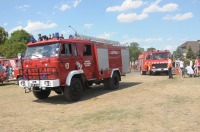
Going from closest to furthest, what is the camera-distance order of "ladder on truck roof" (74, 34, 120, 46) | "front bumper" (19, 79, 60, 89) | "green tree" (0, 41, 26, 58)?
"front bumper" (19, 79, 60, 89) → "ladder on truck roof" (74, 34, 120, 46) → "green tree" (0, 41, 26, 58)

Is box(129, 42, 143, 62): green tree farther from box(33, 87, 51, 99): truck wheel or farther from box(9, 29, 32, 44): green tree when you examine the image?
box(33, 87, 51, 99): truck wheel

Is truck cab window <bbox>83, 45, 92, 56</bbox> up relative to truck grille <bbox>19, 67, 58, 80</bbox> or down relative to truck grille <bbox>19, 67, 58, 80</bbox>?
up

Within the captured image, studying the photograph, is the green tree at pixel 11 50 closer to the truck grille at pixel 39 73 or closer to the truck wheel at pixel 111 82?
→ the truck wheel at pixel 111 82

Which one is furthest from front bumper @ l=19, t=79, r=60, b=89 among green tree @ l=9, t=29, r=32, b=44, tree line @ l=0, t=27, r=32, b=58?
green tree @ l=9, t=29, r=32, b=44

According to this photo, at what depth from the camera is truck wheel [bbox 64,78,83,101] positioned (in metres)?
12.2

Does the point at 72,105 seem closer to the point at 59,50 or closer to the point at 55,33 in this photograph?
the point at 59,50

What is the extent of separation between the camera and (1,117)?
9.79 metres

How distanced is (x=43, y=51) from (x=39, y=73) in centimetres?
91

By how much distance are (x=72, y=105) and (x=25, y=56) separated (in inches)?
119

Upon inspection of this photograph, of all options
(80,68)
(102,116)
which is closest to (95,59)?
(80,68)

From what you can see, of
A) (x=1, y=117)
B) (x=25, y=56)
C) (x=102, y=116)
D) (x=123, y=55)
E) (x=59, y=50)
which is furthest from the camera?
(x=123, y=55)

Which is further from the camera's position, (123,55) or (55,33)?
(123,55)

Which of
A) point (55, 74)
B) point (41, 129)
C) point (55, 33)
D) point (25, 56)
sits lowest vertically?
point (41, 129)

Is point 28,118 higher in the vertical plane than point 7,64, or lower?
lower
